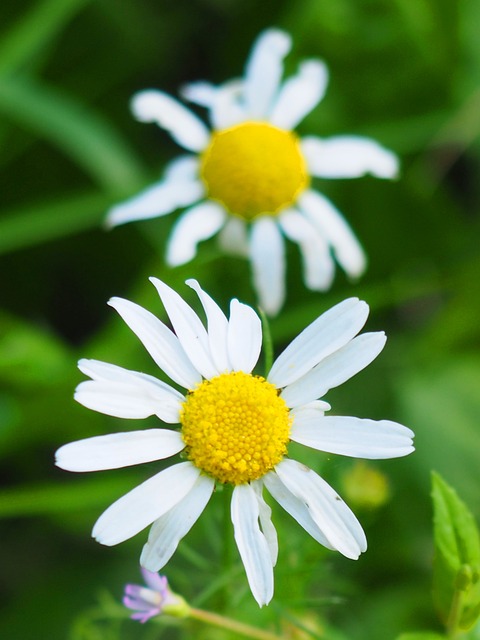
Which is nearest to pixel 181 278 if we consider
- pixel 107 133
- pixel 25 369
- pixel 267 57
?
pixel 25 369

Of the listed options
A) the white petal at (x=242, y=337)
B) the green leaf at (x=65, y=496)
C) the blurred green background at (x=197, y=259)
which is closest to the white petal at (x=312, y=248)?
the blurred green background at (x=197, y=259)

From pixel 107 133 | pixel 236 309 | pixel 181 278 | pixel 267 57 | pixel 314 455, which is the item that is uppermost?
pixel 107 133

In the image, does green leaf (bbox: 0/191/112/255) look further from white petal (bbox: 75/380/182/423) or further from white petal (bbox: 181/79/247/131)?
white petal (bbox: 75/380/182/423)

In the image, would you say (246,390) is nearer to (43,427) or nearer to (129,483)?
(129,483)

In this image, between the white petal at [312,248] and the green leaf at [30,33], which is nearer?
the white petal at [312,248]

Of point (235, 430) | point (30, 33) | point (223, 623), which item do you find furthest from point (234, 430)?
point (30, 33)

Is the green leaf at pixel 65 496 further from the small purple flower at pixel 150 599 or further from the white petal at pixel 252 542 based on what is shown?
the white petal at pixel 252 542
